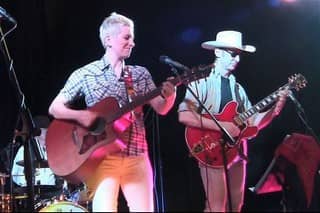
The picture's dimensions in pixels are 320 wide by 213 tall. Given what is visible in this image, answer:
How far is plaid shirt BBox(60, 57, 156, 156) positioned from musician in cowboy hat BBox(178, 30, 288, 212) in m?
0.82

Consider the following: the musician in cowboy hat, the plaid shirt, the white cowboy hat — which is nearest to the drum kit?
the musician in cowboy hat

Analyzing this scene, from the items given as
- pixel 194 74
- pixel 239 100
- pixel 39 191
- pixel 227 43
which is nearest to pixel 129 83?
pixel 194 74

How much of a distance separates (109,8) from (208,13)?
1097 mm

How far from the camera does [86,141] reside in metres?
3.90

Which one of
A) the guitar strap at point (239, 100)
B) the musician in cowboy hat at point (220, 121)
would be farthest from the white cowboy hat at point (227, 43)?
the guitar strap at point (239, 100)

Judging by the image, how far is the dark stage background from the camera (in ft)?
19.9

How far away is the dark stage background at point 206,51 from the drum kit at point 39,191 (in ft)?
3.09

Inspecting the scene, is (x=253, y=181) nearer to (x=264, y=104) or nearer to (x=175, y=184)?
(x=175, y=184)

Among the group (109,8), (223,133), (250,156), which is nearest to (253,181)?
(250,156)

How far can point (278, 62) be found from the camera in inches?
240

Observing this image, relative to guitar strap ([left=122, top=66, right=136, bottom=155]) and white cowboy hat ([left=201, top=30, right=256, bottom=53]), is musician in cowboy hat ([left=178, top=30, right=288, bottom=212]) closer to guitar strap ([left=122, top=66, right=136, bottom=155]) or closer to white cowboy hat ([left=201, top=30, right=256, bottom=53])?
white cowboy hat ([left=201, top=30, right=256, bottom=53])

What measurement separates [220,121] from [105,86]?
124cm

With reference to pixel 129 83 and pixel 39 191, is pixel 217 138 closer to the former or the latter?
pixel 129 83

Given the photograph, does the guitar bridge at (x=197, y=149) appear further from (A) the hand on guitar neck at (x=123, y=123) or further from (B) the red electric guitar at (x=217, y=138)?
(A) the hand on guitar neck at (x=123, y=123)
